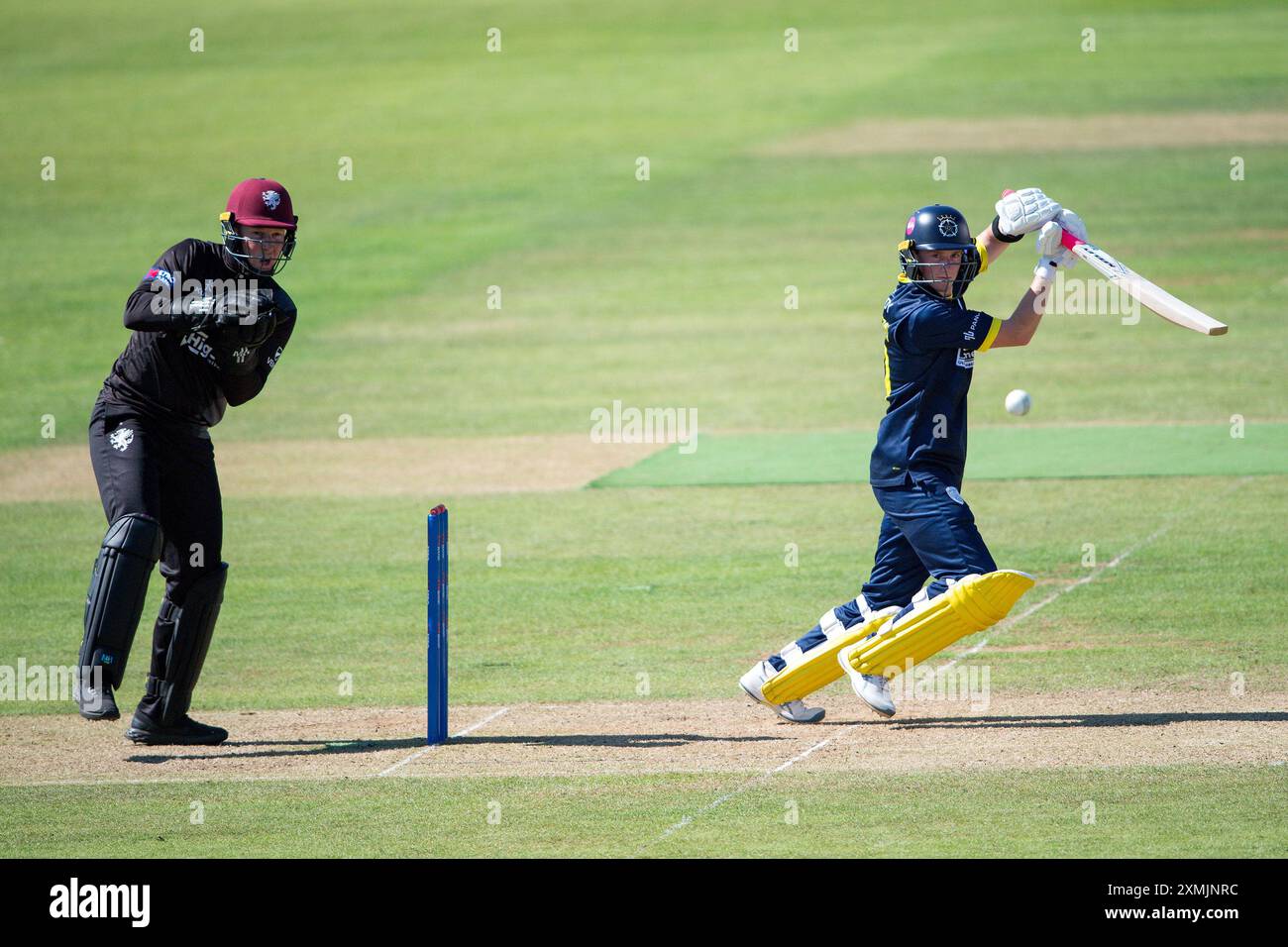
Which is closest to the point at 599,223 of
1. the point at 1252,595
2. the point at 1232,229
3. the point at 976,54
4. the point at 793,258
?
the point at 793,258

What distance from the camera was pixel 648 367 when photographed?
21.4 m

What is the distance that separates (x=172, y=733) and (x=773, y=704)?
299cm

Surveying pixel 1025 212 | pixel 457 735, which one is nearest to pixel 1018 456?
pixel 1025 212

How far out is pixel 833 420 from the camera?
18.5 meters

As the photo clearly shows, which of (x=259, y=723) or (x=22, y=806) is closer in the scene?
(x=22, y=806)

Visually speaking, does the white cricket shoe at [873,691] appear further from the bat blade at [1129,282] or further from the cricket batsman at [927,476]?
the bat blade at [1129,282]

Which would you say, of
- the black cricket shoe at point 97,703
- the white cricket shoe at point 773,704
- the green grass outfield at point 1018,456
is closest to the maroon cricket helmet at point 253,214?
the black cricket shoe at point 97,703

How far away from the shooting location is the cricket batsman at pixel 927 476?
8.66 meters

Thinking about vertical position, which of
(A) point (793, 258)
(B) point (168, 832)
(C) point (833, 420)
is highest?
(A) point (793, 258)

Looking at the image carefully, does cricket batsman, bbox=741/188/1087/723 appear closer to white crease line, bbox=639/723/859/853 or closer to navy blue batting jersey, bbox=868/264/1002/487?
navy blue batting jersey, bbox=868/264/1002/487

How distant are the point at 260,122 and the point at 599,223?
10.1 metres

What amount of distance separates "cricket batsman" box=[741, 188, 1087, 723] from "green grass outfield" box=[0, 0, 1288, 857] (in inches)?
35.3

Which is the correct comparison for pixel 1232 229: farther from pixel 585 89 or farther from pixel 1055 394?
pixel 585 89

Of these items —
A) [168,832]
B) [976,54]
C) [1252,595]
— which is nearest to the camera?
[168,832]
